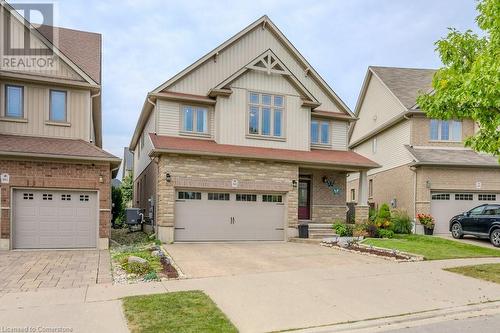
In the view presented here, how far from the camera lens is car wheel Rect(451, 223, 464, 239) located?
57.1 feet

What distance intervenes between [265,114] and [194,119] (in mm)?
3188

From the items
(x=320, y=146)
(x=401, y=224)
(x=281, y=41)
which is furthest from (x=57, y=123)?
(x=401, y=224)

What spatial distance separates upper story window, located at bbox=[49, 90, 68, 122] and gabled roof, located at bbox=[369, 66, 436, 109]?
16.4 metres

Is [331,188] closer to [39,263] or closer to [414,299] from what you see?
[414,299]

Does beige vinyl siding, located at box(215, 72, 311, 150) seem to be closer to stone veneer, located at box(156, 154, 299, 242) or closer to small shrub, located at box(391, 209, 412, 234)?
stone veneer, located at box(156, 154, 299, 242)

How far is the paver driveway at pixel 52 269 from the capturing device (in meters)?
8.24

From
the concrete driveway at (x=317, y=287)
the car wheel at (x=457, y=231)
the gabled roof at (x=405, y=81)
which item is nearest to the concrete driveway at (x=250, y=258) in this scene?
the concrete driveway at (x=317, y=287)

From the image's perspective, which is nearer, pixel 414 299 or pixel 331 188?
pixel 414 299

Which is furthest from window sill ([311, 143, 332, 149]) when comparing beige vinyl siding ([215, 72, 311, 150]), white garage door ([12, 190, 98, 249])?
white garage door ([12, 190, 98, 249])

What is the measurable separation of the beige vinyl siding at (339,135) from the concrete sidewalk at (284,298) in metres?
10.5

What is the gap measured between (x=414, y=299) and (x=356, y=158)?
11703 millimetres

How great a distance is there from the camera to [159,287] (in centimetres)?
802

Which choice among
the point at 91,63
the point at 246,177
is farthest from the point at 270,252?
the point at 91,63

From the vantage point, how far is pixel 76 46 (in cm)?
1830
